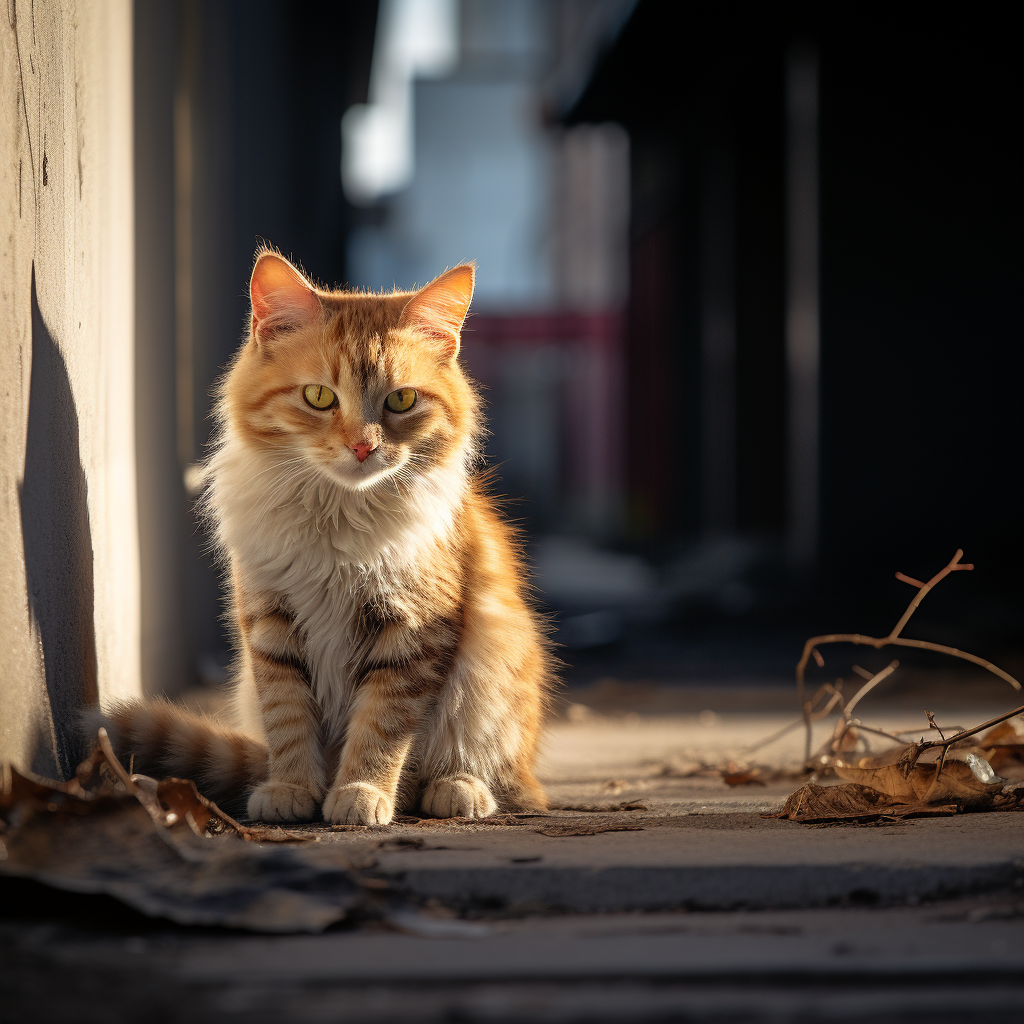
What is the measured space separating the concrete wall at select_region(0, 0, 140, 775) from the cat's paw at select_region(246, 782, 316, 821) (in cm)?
31

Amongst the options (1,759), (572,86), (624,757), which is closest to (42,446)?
(1,759)

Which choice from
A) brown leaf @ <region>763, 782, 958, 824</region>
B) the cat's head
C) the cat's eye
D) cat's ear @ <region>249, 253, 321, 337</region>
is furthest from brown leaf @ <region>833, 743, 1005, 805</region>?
cat's ear @ <region>249, 253, 321, 337</region>

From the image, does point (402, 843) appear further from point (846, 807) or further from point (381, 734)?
point (846, 807)

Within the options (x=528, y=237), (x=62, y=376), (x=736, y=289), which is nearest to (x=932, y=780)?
(x=62, y=376)

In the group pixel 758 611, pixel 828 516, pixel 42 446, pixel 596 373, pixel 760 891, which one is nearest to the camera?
pixel 760 891

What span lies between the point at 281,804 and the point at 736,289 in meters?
7.13

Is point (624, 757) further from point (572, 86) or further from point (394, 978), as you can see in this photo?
point (572, 86)

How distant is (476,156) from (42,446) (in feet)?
101

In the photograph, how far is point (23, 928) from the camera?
118 centimetres

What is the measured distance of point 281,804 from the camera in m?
1.83

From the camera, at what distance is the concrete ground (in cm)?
102

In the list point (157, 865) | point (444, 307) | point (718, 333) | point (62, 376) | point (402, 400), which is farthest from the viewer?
point (718, 333)

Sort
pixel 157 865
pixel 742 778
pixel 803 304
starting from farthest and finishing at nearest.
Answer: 1. pixel 803 304
2. pixel 742 778
3. pixel 157 865

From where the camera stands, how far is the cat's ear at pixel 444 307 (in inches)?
83.7
